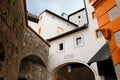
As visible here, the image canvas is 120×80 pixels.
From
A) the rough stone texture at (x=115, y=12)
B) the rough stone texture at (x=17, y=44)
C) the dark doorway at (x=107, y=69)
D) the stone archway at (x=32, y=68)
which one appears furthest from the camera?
the stone archway at (x=32, y=68)

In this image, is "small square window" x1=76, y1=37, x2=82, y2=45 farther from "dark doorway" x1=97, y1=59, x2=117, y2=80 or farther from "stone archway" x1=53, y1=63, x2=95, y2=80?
"dark doorway" x1=97, y1=59, x2=117, y2=80

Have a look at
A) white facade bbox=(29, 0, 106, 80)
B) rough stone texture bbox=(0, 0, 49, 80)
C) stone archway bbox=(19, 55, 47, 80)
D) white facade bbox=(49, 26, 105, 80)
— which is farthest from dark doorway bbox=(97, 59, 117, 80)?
stone archway bbox=(19, 55, 47, 80)

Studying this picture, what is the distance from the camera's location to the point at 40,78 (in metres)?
11.7

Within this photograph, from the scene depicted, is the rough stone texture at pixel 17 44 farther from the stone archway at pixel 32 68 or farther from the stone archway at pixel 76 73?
the stone archway at pixel 76 73

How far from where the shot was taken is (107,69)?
5.79 m

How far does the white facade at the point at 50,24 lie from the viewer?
16484mm

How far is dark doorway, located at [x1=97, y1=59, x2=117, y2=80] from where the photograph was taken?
550 cm

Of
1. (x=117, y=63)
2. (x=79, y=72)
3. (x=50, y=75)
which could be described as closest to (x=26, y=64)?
(x=50, y=75)

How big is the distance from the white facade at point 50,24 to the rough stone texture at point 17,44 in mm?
3881

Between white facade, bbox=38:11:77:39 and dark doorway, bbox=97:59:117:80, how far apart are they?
406 inches

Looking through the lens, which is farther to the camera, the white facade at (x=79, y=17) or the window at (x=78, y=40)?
the white facade at (x=79, y=17)

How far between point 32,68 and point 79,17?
15.6 metres

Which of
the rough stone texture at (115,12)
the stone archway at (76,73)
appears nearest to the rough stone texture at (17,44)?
the stone archway at (76,73)

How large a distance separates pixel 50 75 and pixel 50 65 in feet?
2.69
